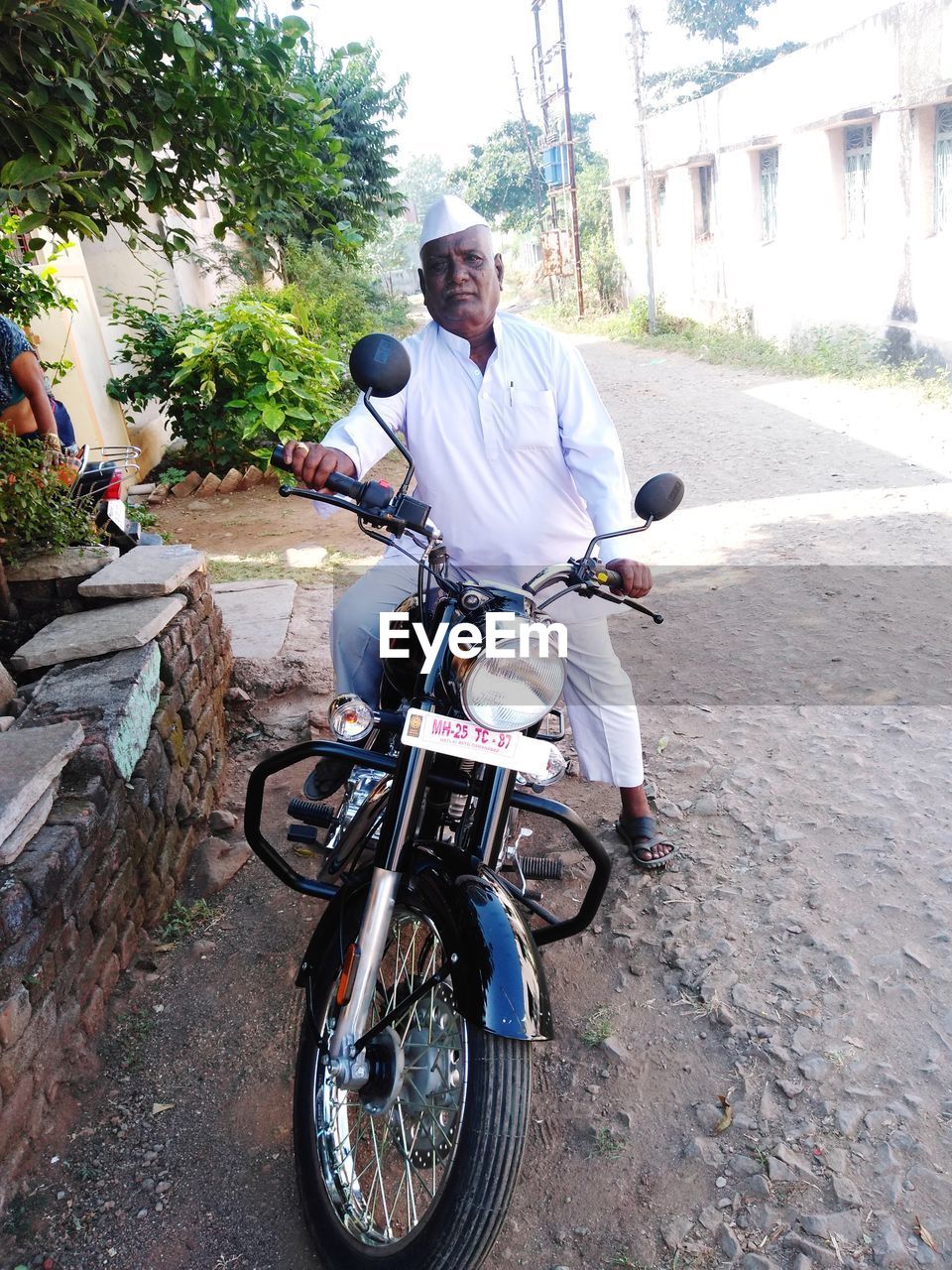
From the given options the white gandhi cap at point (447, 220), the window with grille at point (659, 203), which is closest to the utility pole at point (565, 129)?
the window with grille at point (659, 203)

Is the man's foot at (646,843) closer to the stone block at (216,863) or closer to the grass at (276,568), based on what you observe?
the stone block at (216,863)

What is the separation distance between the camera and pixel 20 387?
14.6ft

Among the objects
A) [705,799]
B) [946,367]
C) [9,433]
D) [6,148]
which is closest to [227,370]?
[9,433]

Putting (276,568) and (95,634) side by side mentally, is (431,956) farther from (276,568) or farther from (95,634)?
(276,568)

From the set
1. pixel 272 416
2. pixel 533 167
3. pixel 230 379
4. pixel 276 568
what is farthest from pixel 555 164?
pixel 276 568

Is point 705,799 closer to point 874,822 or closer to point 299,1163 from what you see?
point 874,822

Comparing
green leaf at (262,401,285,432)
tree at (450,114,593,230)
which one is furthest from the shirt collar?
tree at (450,114,593,230)

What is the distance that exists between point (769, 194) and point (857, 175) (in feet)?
9.20

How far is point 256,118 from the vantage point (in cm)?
324

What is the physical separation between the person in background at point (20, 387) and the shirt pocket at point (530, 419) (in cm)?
270

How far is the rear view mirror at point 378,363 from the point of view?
185 centimetres

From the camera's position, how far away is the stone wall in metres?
1.96

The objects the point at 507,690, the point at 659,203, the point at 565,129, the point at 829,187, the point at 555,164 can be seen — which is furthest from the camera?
the point at 555,164

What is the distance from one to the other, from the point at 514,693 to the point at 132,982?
1522 mm
